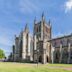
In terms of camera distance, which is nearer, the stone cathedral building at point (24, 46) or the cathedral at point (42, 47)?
the cathedral at point (42, 47)

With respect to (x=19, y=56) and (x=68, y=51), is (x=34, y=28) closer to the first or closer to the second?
(x=19, y=56)

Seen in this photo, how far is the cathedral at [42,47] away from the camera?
75812 mm

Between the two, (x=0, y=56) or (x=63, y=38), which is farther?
(x=0, y=56)

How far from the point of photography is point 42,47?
7456 cm

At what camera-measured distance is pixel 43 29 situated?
11175cm

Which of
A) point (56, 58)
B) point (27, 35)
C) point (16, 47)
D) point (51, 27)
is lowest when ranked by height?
point (56, 58)

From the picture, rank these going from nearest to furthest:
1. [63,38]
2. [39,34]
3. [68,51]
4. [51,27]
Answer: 1. [68,51]
2. [63,38]
3. [39,34]
4. [51,27]

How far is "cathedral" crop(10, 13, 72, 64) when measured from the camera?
249 ft

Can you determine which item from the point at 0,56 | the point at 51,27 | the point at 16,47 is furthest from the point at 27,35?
the point at 0,56

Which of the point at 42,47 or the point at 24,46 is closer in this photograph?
the point at 42,47

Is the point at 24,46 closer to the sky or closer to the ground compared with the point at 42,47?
closer to the sky

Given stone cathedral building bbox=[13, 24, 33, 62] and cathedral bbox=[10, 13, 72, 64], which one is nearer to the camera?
cathedral bbox=[10, 13, 72, 64]

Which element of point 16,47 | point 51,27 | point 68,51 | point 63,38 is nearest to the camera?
point 68,51

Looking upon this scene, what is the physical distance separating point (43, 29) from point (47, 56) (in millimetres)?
35919
